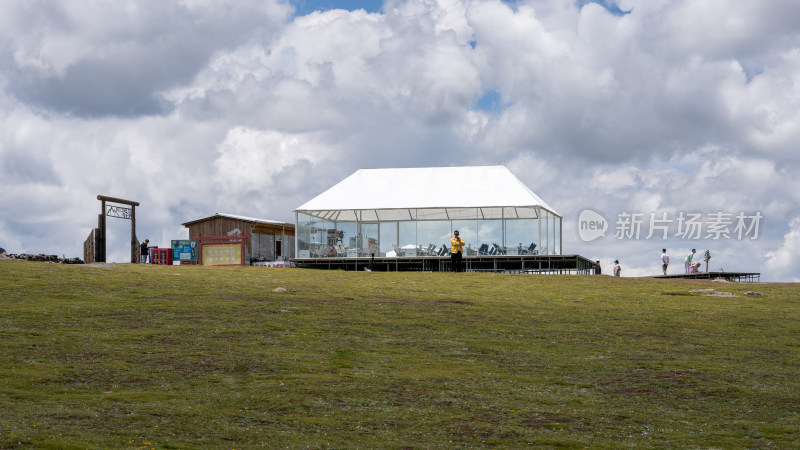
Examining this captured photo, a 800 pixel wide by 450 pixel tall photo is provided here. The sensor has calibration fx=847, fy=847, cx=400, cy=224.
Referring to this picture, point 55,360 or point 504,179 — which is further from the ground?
point 504,179

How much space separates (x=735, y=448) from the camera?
14508 mm

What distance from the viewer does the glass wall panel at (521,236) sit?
55.1 m

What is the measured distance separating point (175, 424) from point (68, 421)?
175 cm

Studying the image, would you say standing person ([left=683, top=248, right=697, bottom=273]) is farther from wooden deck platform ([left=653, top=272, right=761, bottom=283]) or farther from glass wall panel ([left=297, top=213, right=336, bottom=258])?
glass wall panel ([left=297, top=213, right=336, bottom=258])

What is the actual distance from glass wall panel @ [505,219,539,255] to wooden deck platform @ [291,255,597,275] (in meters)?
0.57

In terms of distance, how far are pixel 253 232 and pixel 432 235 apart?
15.0 meters

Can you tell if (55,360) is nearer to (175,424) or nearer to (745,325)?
(175,424)

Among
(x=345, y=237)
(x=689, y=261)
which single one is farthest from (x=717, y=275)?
(x=345, y=237)

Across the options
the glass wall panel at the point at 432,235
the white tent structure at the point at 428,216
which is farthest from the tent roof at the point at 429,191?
the glass wall panel at the point at 432,235

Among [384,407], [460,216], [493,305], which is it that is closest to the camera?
[384,407]

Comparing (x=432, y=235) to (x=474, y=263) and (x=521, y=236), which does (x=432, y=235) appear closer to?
(x=474, y=263)

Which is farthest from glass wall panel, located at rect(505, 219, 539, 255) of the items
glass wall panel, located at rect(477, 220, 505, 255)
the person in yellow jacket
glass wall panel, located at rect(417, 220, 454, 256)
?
the person in yellow jacket

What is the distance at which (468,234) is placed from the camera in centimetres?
5588

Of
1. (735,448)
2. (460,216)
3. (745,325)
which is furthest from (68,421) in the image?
(460,216)
